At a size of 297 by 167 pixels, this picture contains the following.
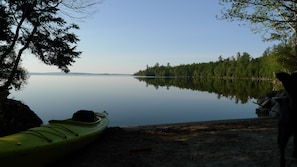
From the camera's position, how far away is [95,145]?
34.4ft

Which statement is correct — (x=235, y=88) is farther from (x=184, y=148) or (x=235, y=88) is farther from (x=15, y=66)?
(x=184, y=148)

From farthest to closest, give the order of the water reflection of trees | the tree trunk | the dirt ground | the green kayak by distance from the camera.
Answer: the water reflection of trees, the tree trunk, the dirt ground, the green kayak

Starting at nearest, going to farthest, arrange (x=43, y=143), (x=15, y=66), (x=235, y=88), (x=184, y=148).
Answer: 1. (x=43, y=143)
2. (x=184, y=148)
3. (x=15, y=66)
4. (x=235, y=88)

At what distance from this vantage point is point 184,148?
9.66 m

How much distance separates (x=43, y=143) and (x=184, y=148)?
14.4 feet

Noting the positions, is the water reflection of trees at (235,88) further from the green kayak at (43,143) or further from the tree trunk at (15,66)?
the green kayak at (43,143)

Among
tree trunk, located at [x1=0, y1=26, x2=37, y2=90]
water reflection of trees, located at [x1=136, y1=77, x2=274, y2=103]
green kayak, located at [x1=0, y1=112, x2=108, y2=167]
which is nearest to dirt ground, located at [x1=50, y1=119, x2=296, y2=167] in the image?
green kayak, located at [x1=0, y1=112, x2=108, y2=167]

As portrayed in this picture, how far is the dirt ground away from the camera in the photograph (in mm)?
8164

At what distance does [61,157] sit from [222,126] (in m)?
7.56

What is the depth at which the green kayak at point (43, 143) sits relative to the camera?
21.6 feet

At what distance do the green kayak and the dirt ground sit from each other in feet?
1.63

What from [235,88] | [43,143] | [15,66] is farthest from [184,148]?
[235,88]

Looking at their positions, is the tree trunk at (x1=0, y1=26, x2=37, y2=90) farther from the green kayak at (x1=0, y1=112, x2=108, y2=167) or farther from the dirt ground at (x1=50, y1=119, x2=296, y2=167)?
the dirt ground at (x1=50, y1=119, x2=296, y2=167)

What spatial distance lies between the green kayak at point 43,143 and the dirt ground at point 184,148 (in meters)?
0.50
